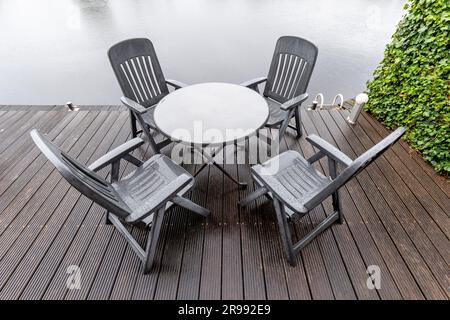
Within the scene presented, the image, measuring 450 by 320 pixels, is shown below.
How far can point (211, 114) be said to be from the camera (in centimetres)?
177

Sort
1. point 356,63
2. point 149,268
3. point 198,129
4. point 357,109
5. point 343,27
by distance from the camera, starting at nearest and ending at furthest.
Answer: point 149,268, point 198,129, point 357,109, point 356,63, point 343,27

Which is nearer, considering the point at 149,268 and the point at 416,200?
the point at 149,268

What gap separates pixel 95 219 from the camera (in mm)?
1791

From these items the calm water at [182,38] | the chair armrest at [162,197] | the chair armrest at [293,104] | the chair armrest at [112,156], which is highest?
the chair armrest at [162,197]

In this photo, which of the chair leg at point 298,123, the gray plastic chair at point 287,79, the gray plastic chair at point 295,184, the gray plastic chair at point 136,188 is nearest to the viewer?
the gray plastic chair at point 136,188

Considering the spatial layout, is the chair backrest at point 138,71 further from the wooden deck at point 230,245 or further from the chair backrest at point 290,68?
the chair backrest at point 290,68

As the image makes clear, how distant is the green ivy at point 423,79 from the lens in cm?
198

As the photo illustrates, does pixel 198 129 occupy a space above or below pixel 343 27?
above

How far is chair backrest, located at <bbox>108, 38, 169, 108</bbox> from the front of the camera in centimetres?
211

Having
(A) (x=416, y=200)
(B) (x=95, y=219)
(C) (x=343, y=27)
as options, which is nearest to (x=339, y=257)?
(A) (x=416, y=200)

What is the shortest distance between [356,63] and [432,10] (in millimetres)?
2592

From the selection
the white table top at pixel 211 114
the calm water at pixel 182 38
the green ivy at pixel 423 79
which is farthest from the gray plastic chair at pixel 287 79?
A: the calm water at pixel 182 38

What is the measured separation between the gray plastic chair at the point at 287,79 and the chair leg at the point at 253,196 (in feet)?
2.28

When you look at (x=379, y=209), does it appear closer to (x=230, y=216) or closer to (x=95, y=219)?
(x=230, y=216)
